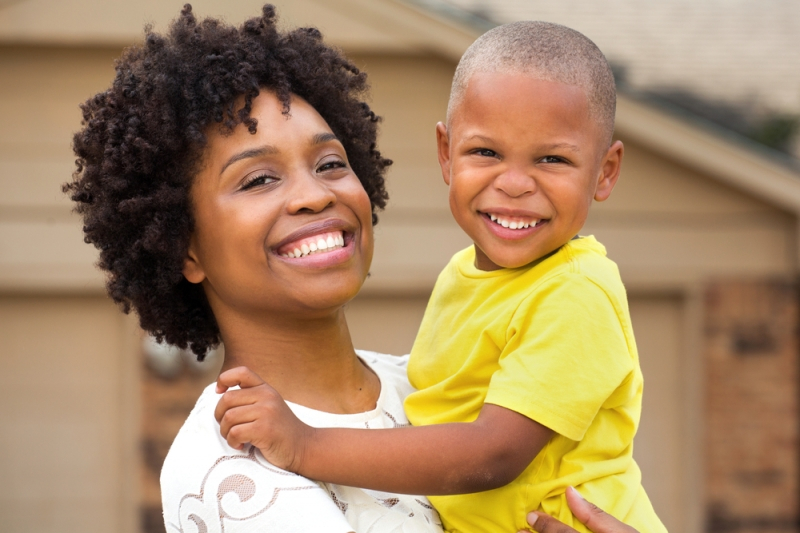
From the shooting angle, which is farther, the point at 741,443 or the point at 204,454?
the point at 741,443

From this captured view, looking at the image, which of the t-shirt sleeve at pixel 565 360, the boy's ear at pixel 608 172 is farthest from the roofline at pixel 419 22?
the t-shirt sleeve at pixel 565 360

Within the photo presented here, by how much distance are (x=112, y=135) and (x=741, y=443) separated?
6.31m

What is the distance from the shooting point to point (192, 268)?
102 inches

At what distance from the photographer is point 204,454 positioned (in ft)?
6.95

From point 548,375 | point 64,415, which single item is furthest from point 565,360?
point 64,415

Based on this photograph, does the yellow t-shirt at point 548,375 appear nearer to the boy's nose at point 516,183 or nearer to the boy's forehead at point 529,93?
the boy's nose at point 516,183

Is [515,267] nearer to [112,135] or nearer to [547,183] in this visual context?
[547,183]

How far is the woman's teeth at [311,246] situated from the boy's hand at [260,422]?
1.19 ft

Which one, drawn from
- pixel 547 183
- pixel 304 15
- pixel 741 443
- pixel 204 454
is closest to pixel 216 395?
pixel 204 454

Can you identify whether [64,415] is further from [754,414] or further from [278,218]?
[278,218]

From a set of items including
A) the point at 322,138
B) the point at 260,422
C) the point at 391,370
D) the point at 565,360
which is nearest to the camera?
the point at 260,422

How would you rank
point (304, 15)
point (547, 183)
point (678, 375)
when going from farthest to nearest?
point (678, 375) → point (304, 15) → point (547, 183)

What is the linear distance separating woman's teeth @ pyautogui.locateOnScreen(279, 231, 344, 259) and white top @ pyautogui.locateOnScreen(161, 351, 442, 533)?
381mm

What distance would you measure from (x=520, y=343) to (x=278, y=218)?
2.14 ft
